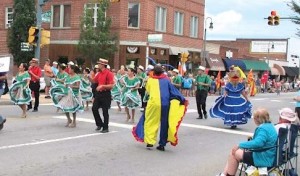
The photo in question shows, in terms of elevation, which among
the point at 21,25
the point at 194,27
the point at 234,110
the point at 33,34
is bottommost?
the point at 234,110

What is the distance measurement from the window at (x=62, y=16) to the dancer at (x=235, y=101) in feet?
84.6

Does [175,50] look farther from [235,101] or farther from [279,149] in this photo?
[279,149]

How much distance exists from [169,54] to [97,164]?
102 feet

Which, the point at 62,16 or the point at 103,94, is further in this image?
the point at 62,16

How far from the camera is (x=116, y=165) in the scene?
28.3 feet

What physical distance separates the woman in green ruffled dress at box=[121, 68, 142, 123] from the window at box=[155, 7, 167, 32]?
888 inches

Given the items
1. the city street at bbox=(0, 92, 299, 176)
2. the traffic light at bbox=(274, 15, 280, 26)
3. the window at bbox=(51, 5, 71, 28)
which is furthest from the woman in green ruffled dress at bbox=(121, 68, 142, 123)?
the window at bbox=(51, 5, 71, 28)

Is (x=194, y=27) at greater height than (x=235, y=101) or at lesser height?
greater

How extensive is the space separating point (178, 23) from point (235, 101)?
27.0 m

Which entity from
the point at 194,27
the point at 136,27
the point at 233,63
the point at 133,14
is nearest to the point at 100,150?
the point at 136,27

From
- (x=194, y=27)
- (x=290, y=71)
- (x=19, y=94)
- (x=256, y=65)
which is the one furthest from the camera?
(x=290, y=71)

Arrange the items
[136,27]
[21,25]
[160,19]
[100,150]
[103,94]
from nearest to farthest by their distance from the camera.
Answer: [100,150] → [103,94] → [21,25] → [136,27] → [160,19]

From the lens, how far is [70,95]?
43.8ft

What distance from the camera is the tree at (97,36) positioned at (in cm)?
3319
